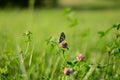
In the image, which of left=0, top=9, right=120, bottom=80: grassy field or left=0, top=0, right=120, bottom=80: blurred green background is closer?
left=0, top=9, right=120, bottom=80: grassy field

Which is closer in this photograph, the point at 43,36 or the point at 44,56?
the point at 44,56

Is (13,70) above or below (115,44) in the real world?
below

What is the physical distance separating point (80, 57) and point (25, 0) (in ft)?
33.7

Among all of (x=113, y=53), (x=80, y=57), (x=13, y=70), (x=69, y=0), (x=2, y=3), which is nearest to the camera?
(x=80, y=57)

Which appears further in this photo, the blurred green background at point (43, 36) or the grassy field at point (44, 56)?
the blurred green background at point (43, 36)

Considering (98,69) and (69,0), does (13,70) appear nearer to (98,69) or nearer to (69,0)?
(98,69)

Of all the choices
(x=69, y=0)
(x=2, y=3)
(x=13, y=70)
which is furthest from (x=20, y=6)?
(x=13, y=70)

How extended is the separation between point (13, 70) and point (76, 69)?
43 cm

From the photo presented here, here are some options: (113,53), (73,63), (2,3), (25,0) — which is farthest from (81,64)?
(25,0)

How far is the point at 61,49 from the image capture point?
1.08 meters

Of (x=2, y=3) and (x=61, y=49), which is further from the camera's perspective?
(x=2, y=3)

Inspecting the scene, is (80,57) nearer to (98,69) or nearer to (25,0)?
(98,69)

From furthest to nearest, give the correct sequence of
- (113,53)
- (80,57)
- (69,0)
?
(69,0) → (113,53) → (80,57)

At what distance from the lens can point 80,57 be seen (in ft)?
3.38
